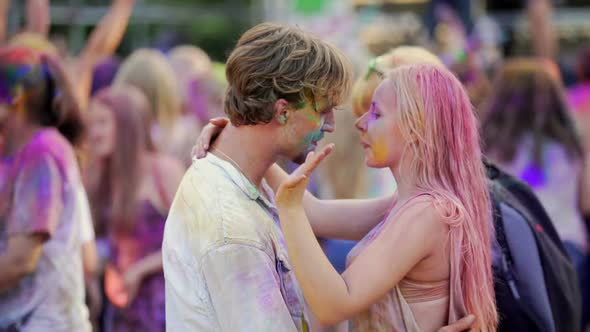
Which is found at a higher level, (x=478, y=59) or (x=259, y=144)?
(x=259, y=144)

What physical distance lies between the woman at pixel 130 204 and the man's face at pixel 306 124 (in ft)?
5.76

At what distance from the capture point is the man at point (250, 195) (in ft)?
5.83

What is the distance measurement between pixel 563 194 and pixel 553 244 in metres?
1.17

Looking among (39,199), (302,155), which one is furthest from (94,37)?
(302,155)

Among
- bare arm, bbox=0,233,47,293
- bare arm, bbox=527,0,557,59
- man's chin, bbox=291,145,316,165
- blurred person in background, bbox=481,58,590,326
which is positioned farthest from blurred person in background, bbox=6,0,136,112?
bare arm, bbox=527,0,557,59

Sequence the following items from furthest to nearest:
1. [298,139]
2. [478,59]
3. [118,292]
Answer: [478,59] < [118,292] < [298,139]

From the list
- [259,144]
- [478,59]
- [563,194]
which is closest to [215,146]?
[259,144]

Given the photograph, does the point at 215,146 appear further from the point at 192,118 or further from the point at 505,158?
the point at 192,118

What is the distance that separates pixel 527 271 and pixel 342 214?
616 millimetres

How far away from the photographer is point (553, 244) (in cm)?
257

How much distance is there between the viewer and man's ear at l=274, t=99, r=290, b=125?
188cm

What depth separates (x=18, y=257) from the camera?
2.62m

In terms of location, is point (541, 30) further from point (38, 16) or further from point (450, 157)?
point (450, 157)

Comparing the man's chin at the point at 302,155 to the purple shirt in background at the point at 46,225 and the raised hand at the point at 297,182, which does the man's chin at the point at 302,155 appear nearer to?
the raised hand at the point at 297,182
